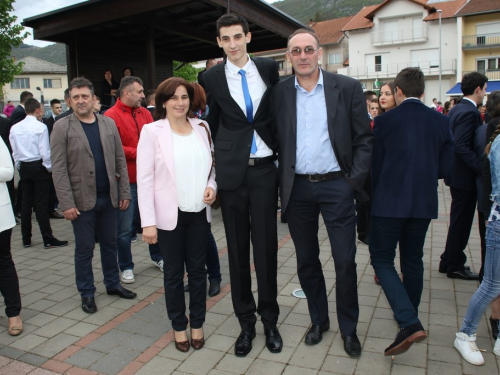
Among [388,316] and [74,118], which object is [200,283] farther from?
[74,118]

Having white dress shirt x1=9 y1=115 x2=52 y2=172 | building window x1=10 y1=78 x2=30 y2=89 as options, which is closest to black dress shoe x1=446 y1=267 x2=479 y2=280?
white dress shirt x1=9 y1=115 x2=52 y2=172

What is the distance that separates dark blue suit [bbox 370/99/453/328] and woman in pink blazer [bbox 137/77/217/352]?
130cm

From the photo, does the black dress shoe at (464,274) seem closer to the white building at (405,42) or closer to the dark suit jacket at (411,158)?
the dark suit jacket at (411,158)

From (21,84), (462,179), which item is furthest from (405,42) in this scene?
(21,84)

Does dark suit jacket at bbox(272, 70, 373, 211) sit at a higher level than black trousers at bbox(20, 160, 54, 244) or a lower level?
higher

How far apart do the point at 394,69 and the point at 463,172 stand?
46.4 m

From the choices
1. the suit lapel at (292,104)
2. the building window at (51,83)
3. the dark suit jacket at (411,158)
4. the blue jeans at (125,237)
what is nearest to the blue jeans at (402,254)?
the dark suit jacket at (411,158)

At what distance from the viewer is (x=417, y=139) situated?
10.6 ft

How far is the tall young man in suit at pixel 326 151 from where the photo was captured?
10.5ft

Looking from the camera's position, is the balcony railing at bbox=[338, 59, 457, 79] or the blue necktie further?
the balcony railing at bbox=[338, 59, 457, 79]

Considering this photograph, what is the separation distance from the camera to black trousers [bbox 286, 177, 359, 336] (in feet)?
10.7

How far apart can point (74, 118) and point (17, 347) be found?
2077 millimetres

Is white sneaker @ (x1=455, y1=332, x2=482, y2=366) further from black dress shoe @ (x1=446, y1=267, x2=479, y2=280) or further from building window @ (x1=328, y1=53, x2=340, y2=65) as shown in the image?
building window @ (x1=328, y1=53, x2=340, y2=65)

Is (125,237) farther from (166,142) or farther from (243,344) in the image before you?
(243,344)
